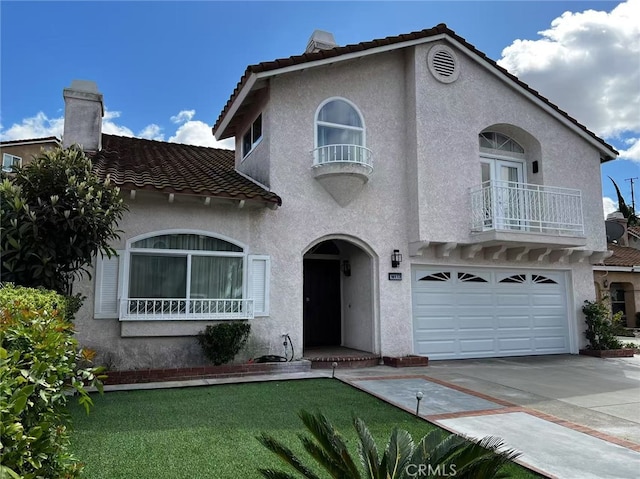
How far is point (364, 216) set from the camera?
500 inches

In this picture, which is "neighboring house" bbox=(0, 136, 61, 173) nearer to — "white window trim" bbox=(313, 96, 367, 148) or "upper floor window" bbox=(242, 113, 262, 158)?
"upper floor window" bbox=(242, 113, 262, 158)

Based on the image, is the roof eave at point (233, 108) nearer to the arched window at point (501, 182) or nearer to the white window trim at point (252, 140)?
the white window trim at point (252, 140)

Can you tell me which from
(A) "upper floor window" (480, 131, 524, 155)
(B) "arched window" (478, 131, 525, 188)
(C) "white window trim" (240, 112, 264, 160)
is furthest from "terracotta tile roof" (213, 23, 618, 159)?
(B) "arched window" (478, 131, 525, 188)

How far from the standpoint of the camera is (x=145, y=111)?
1403 cm

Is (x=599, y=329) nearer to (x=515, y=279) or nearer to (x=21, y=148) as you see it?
(x=515, y=279)

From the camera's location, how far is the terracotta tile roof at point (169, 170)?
10.5 m

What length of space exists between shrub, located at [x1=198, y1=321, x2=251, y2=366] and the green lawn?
150 cm

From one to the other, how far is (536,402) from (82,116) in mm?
13537

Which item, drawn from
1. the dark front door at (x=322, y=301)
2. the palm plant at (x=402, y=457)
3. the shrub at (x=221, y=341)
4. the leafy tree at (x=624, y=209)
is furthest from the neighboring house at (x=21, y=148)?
the leafy tree at (x=624, y=209)

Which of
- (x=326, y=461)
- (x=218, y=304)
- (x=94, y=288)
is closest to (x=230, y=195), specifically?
(x=218, y=304)

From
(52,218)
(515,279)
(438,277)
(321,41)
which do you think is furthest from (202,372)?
(321,41)

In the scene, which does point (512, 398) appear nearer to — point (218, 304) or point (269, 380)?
point (269, 380)

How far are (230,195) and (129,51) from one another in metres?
3.84

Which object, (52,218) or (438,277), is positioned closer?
(52,218)
